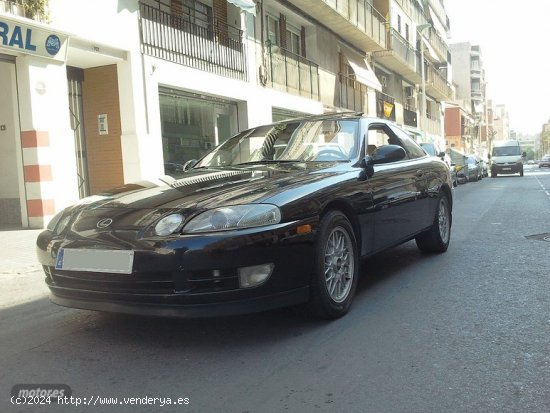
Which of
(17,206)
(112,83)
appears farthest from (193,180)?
(112,83)

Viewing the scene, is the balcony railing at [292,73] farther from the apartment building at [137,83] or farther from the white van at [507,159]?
the white van at [507,159]

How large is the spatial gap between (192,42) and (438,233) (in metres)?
9.04

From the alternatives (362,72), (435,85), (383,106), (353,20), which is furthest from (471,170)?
(435,85)

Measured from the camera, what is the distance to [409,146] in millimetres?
6020

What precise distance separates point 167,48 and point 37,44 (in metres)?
3.81

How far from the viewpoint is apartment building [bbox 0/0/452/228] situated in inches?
361

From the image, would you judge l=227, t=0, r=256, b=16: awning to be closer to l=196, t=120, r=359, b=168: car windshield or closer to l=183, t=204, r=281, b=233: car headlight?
l=196, t=120, r=359, b=168: car windshield

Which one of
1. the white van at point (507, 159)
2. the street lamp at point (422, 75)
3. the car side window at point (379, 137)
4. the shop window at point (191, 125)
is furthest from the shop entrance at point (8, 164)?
the white van at point (507, 159)

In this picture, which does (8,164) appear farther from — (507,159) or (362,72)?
(507,159)

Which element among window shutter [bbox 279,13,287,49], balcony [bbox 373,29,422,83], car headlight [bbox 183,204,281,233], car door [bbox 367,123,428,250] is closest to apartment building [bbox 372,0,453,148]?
balcony [bbox 373,29,422,83]

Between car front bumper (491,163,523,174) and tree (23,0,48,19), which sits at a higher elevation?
tree (23,0,48,19)

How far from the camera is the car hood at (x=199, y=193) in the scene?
3.41 m

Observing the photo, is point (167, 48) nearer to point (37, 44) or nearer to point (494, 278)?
point (37, 44)

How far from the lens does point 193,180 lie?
4.20 m
